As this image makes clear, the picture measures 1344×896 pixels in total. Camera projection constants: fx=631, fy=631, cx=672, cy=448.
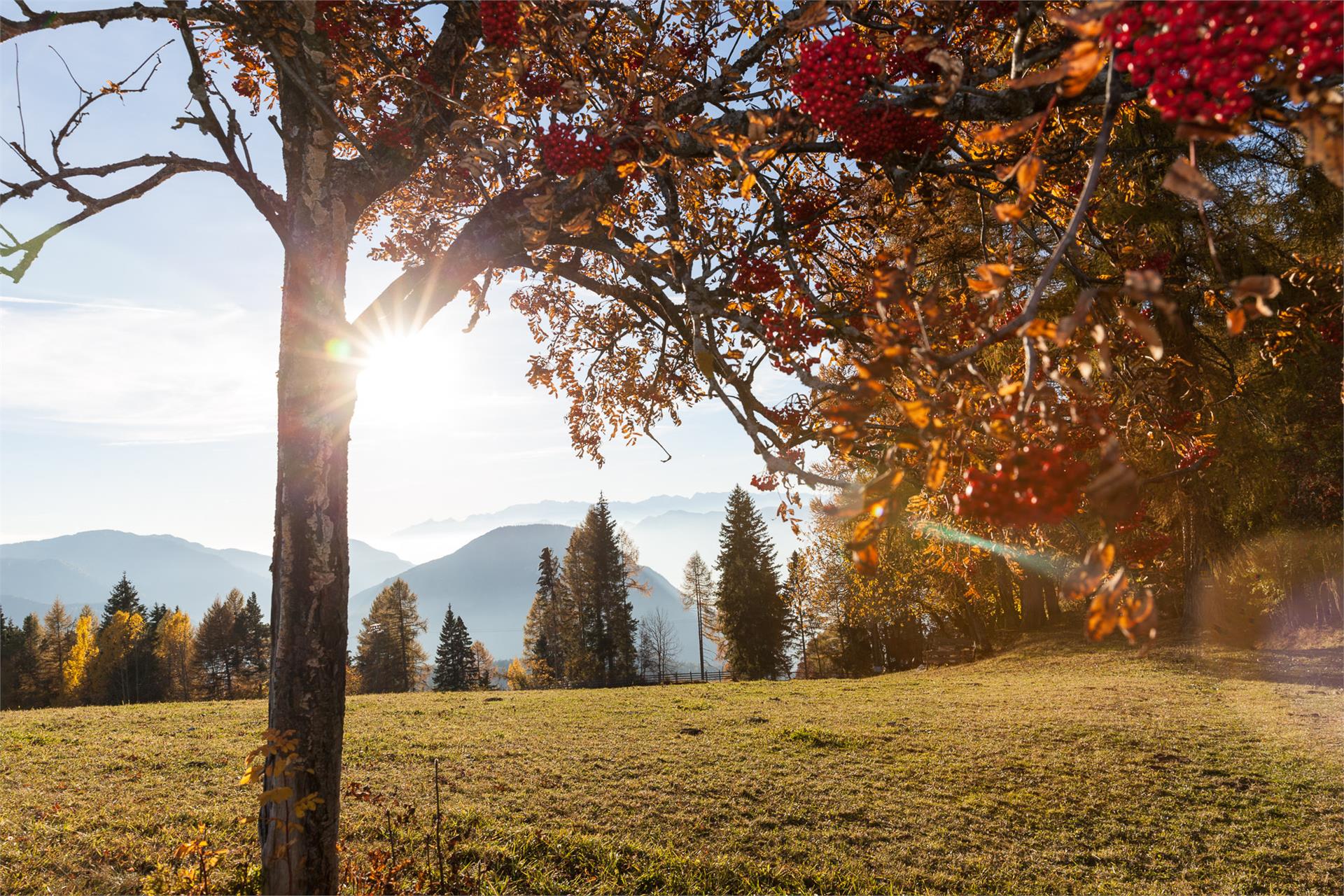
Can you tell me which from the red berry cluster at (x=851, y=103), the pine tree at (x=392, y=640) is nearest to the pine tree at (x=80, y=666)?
the pine tree at (x=392, y=640)

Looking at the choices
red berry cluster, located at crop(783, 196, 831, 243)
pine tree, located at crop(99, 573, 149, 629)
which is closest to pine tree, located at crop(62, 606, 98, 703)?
pine tree, located at crop(99, 573, 149, 629)

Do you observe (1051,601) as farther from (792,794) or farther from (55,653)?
(55,653)

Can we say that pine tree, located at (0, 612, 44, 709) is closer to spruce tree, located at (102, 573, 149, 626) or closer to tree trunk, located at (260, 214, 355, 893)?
spruce tree, located at (102, 573, 149, 626)

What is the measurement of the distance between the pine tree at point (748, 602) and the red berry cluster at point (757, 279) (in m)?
35.7

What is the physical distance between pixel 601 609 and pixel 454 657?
15.8 metres

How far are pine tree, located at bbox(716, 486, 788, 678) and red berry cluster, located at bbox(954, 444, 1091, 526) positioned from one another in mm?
38032

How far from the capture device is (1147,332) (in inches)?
46.7

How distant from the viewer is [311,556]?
3.90 meters

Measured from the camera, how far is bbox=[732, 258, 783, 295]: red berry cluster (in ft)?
12.8

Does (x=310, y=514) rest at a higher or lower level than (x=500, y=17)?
lower

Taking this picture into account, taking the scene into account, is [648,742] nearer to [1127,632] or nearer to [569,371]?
[569,371]

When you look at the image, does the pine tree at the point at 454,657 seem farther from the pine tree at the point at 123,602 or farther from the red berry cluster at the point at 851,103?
the red berry cluster at the point at 851,103

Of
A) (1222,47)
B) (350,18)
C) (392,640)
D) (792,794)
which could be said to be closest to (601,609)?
(392,640)

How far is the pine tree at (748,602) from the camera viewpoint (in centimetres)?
3956
